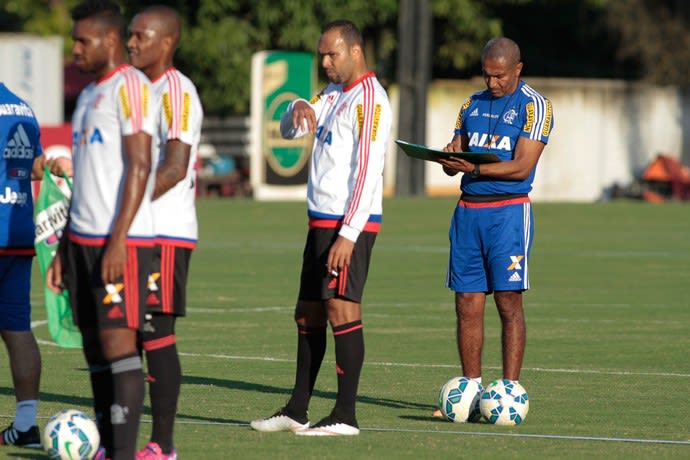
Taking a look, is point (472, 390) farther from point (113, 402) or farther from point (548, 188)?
point (548, 188)

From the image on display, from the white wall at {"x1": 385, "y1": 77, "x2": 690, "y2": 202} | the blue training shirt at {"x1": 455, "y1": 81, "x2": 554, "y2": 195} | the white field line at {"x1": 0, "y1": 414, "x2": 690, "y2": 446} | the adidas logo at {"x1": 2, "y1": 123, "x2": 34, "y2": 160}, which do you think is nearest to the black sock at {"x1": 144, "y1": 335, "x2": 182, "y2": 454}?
the white field line at {"x1": 0, "y1": 414, "x2": 690, "y2": 446}

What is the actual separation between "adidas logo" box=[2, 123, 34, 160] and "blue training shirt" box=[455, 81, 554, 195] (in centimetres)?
265

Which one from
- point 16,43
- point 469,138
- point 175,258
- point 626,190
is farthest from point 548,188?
point 175,258

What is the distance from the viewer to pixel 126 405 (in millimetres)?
7383

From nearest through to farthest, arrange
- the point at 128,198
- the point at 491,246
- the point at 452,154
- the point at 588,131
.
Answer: the point at 128,198
the point at 452,154
the point at 491,246
the point at 588,131

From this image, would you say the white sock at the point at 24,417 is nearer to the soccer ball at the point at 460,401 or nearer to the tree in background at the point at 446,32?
the soccer ball at the point at 460,401

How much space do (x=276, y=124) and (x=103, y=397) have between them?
27434mm

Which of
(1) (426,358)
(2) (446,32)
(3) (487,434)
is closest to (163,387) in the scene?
(3) (487,434)

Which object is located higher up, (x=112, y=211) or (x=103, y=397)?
(x=112, y=211)

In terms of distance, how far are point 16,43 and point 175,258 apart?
1175 inches

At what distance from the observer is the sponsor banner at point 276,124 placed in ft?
115

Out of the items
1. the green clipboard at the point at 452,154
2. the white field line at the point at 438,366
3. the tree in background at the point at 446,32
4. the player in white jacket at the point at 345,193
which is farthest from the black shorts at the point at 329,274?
the tree in background at the point at 446,32

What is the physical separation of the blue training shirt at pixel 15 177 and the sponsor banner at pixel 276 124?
26073 millimetres

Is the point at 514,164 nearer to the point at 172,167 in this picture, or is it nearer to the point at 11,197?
the point at 172,167
